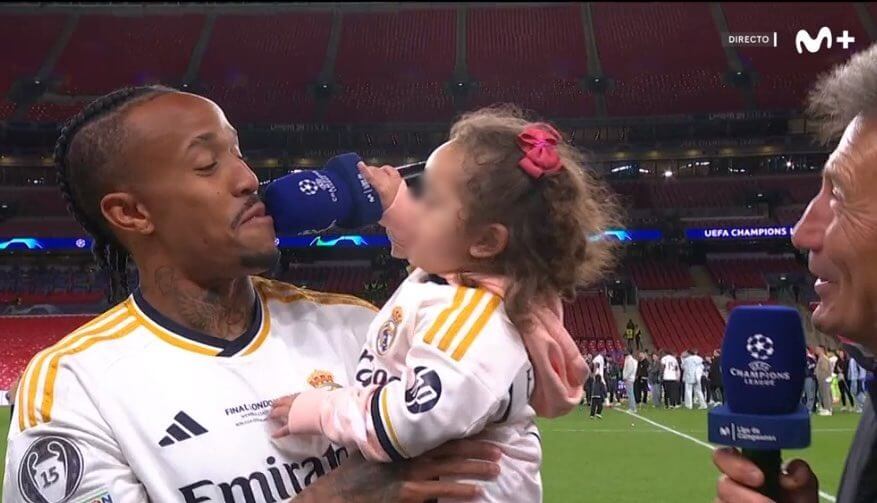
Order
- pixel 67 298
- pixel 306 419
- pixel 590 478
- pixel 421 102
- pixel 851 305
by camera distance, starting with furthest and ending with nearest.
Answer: pixel 421 102 < pixel 67 298 < pixel 590 478 < pixel 306 419 < pixel 851 305

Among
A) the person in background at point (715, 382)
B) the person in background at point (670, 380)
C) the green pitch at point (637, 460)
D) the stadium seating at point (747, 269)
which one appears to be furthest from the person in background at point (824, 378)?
the stadium seating at point (747, 269)

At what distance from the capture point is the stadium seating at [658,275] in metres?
32.2

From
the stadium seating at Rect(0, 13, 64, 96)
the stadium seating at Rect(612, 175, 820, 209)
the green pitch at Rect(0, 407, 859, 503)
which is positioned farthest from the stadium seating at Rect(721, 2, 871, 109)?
the stadium seating at Rect(0, 13, 64, 96)

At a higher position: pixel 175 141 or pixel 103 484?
pixel 175 141

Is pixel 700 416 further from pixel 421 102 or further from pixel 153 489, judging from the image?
pixel 421 102

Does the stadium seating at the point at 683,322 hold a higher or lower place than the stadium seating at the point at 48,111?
lower

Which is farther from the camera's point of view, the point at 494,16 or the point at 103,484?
the point at 494,16

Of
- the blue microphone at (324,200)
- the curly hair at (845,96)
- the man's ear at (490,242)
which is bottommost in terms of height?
the man's ear at (490,242)

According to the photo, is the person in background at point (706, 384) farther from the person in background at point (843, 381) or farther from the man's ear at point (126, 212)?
the man's ear at point (126, 212)

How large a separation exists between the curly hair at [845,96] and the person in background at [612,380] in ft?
62.7

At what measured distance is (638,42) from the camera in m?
34.2

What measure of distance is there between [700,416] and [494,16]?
2384cm

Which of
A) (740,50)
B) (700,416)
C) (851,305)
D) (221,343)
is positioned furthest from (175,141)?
(740,50)

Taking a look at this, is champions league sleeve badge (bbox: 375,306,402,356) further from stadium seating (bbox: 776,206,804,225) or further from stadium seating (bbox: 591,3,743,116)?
stadium seating (bbox: 591,3,743,116)
